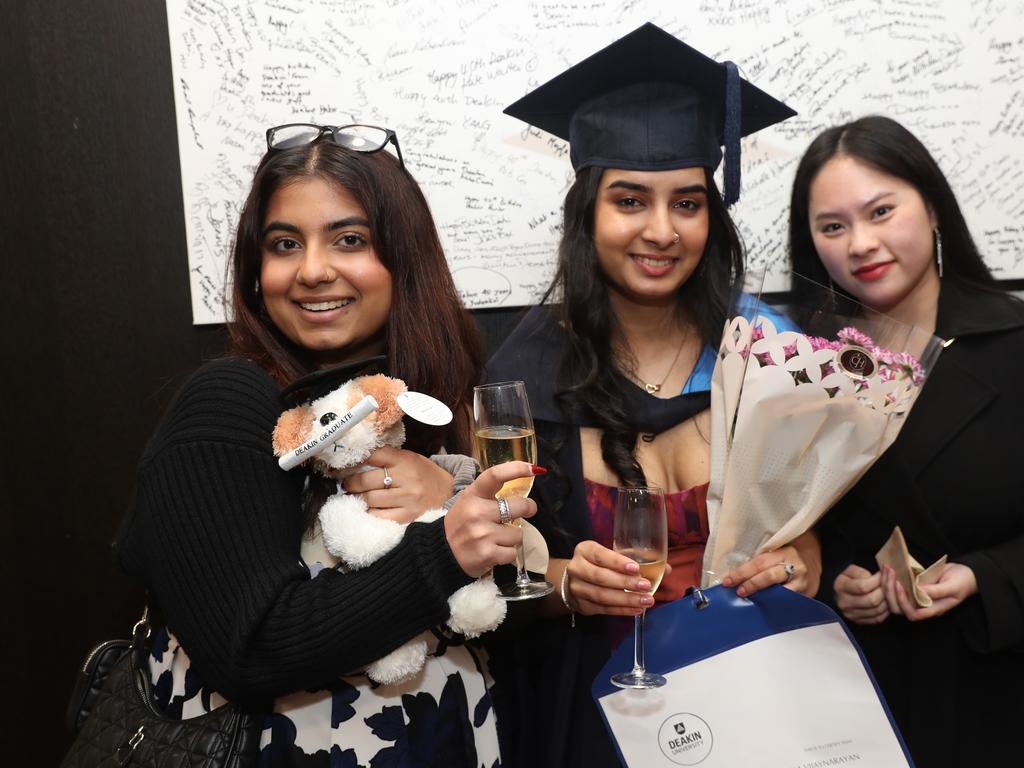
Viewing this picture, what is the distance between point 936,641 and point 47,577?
2673 millimetres

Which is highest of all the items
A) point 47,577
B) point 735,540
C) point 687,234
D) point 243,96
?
point 243,96

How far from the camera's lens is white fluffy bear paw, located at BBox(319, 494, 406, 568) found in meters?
1.36

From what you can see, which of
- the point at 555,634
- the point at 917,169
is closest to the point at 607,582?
the point at 555,634

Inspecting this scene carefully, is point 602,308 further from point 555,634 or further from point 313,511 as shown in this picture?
point 313,511

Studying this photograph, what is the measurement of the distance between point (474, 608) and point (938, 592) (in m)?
1.09

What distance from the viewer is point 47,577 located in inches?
108

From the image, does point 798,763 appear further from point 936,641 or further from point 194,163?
point 194,163

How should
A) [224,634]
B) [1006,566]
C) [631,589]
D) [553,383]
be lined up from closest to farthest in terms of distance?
[224,634]
[631,589]
[1006,566]
[553,383]

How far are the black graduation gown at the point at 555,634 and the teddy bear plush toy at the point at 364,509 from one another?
39 cm

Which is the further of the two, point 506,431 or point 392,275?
point 392,275

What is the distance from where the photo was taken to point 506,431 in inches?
56.9

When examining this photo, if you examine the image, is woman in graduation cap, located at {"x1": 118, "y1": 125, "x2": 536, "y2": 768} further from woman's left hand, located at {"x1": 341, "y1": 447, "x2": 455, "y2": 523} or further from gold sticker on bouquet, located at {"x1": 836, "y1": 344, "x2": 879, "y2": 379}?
gold sticker on bouquet, located at {"x1": 836, "y1": 344, "x2": 879, "y2": 379}

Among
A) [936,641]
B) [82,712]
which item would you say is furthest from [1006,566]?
[82,712]

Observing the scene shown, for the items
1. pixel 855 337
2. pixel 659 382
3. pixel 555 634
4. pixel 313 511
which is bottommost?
pixel 555 634
